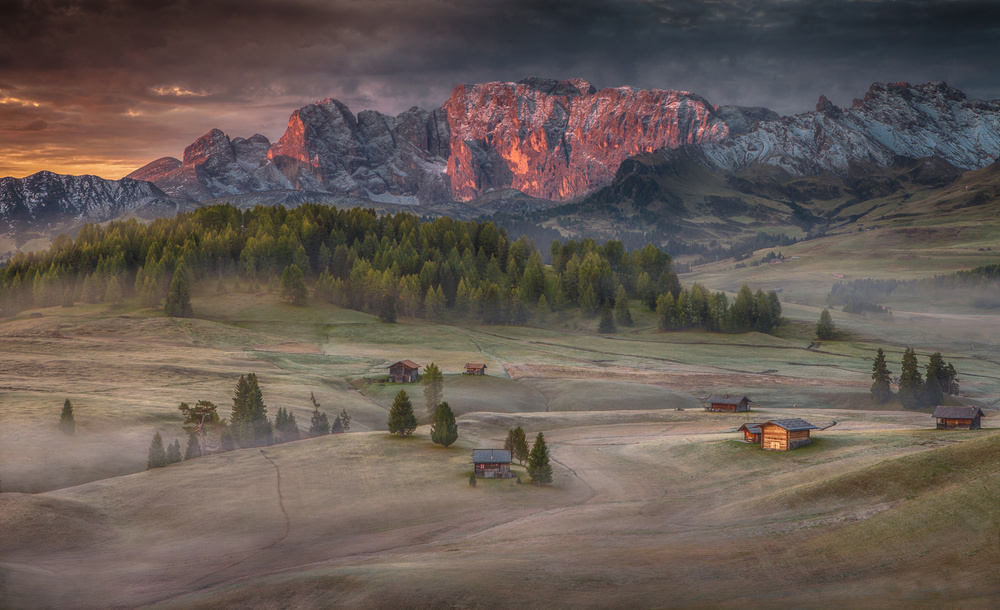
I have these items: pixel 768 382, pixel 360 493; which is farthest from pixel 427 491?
pixel 768 382

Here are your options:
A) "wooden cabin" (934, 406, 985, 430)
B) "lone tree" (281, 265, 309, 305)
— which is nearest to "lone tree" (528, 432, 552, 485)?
"wooden cabin" (934, 406, 985, 430)

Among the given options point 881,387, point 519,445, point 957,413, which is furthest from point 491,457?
point 881,387

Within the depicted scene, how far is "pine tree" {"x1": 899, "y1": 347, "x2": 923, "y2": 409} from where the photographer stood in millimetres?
99188

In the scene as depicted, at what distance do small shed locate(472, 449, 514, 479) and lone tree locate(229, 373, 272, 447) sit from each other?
2715cm

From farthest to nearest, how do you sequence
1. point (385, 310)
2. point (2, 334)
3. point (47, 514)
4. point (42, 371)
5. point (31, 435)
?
1. point (385, 310)
2. point (2, 334)
3. point (42, 371)
4. point (31, 435)
5. point (47, 514)

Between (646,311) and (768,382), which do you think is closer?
(768,382)

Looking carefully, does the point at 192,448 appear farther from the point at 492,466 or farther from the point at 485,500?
the point at 485,500

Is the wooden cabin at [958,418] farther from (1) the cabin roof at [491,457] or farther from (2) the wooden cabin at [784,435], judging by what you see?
(1) the cabin roof at [491,457]

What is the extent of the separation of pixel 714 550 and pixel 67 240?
697ft

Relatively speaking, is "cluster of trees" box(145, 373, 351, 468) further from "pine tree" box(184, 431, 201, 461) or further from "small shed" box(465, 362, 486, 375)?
"small shed" box(465, 362, 486, 375)

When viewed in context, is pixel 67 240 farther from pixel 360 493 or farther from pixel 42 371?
pixel 360 493

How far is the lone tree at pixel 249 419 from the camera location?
73.4 m

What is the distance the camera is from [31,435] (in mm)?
65375

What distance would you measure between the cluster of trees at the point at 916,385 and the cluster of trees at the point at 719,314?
73163 mm
